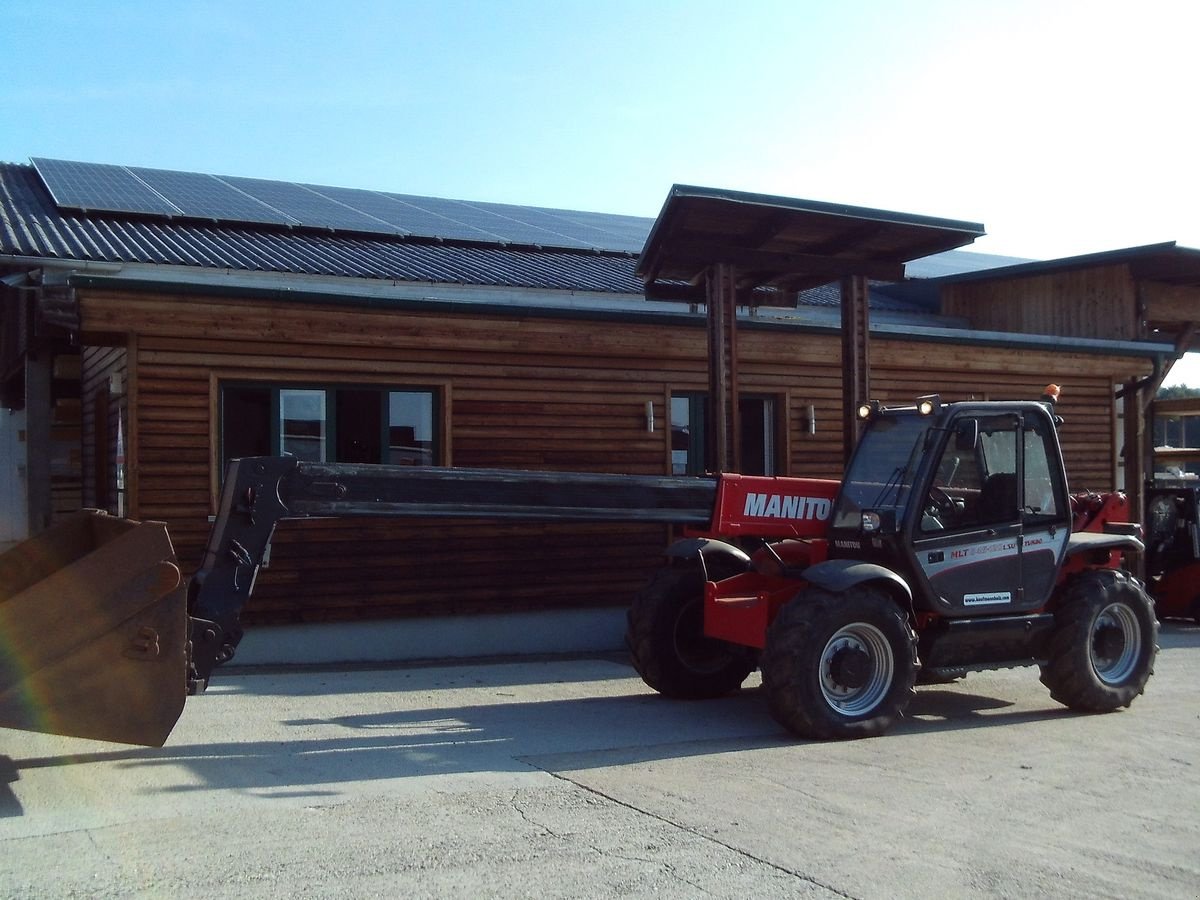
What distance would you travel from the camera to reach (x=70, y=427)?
15758 millimetres

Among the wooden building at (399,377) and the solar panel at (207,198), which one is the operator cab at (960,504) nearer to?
the wooden building at (399,377)

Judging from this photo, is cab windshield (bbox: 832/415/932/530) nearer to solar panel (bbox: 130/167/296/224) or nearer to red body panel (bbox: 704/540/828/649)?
red body panel (bbox: 704/540/828/649)

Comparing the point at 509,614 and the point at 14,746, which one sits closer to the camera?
the point at 14,746

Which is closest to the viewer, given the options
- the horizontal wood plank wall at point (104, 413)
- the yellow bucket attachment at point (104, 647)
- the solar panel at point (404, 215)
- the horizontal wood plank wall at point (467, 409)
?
the yellow bucket attachment at point (104, 647)

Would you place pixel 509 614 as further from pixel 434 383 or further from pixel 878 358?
pixel 878 358

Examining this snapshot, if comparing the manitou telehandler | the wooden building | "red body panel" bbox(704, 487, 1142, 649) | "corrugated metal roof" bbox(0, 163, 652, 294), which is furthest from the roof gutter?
"red body panel" bbox(704, 487, 1142, 649)

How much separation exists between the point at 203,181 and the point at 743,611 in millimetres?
14196

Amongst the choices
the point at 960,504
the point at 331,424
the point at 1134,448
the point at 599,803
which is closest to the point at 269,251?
the point at 331,424

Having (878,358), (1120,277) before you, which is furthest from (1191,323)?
(878,358)

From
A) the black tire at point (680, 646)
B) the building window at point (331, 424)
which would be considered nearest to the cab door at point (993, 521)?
the black tire at point (680, 646)

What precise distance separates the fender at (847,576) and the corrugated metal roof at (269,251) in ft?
23.8

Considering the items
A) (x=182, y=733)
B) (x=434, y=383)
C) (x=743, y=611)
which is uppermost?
(x=434, y=383)

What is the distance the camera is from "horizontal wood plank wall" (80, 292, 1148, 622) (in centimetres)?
1061

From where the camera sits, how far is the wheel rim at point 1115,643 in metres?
9.14
